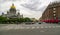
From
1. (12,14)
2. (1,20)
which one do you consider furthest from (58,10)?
(12,14)

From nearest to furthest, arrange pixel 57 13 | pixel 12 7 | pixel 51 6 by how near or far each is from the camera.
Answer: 1. pixel 57 13
2. pixel 51 6
3. pixel 12 7

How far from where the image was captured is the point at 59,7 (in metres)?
93.9

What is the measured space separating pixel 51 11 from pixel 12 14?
166 feet

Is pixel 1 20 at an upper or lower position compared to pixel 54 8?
lower

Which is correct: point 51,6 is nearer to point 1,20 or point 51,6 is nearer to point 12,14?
point 1,20

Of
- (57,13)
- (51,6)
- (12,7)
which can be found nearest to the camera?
(57,13)

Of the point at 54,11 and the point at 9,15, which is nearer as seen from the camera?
the point at 54,11

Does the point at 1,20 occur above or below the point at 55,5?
below

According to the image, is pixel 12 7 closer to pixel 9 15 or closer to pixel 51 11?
pixel 9 15

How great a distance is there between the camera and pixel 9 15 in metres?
141

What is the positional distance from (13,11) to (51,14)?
2043 inches

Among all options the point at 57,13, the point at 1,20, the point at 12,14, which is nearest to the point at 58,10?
the point at 57,13

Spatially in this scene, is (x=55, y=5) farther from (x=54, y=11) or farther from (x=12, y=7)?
(x=12, y=7)

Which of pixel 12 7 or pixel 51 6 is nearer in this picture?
pixel 51 6
